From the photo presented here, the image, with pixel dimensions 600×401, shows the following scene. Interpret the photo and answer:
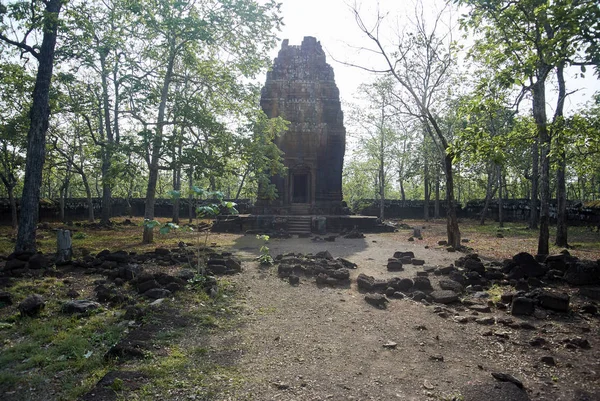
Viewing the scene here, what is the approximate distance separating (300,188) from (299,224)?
4904mm

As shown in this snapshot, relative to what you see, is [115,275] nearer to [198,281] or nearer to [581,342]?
[198,281]

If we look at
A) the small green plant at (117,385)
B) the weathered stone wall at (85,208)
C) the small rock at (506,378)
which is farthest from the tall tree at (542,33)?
the weathered stone wall at (85,208)

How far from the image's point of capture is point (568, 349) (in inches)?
177

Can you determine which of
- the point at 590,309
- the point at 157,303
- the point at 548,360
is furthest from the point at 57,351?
the point at 590,309

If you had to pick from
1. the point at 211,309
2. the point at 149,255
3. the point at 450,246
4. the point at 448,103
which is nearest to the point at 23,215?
the point at 149,255

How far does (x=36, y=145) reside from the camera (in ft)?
32.2

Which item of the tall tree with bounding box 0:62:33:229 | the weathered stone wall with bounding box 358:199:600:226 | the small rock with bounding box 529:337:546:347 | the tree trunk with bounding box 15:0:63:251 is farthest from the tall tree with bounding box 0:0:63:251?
the weathered stone wall with bounding box 358:199:600:226

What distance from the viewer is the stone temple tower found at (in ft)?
73.4

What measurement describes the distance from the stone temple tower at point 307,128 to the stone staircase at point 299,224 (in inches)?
69.7

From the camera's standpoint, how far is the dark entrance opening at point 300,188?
23984 millimetres

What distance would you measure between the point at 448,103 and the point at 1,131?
26954 millimetres

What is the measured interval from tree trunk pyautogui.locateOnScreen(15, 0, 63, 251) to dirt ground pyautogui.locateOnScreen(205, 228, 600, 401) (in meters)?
7.06

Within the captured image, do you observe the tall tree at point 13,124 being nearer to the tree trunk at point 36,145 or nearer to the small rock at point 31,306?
the tree trunk at point 36,145

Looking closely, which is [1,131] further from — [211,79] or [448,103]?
[448,103]
